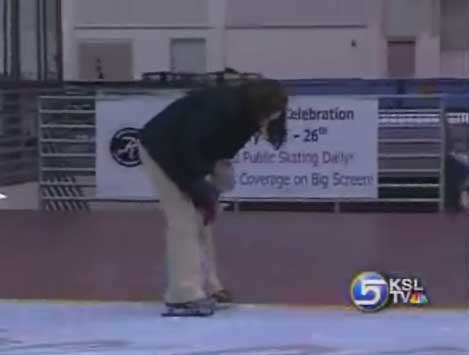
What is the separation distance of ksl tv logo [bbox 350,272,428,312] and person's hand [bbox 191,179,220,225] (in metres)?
1.07

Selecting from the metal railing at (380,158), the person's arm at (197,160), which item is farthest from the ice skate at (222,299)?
the metal railing at (380,158)

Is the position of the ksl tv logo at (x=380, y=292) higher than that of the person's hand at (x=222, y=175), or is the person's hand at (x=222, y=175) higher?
the person's hand at (x=222, y=175)

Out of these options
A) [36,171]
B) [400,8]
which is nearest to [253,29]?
[400,8]

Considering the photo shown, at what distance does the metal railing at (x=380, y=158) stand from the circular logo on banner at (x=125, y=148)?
17.1 inches

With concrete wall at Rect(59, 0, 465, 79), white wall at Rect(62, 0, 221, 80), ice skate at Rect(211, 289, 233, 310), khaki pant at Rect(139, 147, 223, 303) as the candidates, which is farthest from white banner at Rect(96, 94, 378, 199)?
white wall at Rect(62, 0, 221, 80)

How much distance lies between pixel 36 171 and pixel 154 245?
515 centimetres

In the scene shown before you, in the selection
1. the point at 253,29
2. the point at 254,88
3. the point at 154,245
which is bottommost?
the point at 154,245

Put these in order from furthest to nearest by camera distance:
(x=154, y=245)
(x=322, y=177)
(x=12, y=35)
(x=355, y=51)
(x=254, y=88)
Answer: (x=355, y=51) < (x=12, y=35) < (x=322, y=177) < (x=154, y=245) < (x=254, y=88)

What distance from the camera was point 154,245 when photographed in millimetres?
14547

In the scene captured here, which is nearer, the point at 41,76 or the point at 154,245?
the point at 154,245

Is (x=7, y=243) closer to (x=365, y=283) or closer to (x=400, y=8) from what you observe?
(x=365, y=283)

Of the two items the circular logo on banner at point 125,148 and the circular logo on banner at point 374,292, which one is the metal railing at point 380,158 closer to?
the circular logo on banner at point 125,148

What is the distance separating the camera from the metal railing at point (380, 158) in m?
18.0

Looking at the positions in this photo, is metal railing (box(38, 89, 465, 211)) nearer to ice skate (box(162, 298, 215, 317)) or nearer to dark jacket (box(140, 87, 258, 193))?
ice skate (box(162, 298, 215, 317))
